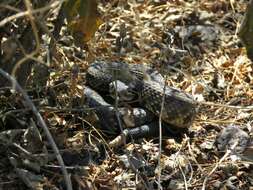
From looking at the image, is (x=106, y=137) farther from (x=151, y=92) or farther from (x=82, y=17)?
(x=82, y=17)

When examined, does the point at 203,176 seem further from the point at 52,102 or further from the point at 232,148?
the point at 52,102

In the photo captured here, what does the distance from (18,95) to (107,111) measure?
737 millimetres

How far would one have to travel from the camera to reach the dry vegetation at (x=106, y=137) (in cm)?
383

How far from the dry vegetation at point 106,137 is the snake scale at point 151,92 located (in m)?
0.11

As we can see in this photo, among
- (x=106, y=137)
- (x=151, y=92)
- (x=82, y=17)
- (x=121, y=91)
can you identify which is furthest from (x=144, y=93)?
(x=82, y=17)

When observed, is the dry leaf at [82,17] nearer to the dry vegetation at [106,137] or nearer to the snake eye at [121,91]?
the dry vegetation at [106,137]

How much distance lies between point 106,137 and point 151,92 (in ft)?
1.92

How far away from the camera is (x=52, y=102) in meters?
4.43

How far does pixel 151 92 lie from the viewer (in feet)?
15.5

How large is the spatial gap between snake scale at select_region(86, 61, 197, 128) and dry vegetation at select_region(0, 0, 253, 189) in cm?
11

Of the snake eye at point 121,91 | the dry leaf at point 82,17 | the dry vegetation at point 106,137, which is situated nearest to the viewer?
the dry leaf at point 82,17

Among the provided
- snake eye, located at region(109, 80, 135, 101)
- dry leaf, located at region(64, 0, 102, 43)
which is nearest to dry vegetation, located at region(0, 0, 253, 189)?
dry leaf, located at region(64, 0, 102, 43)

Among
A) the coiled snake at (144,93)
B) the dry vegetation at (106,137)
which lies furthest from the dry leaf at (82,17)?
the coiled snake at (144,93)

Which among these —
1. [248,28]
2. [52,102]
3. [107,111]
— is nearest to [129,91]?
[107,111]
